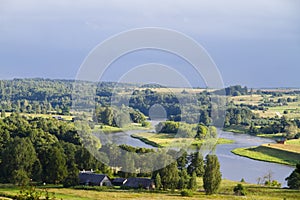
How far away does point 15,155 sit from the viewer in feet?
97.1

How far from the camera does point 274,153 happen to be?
167 feet

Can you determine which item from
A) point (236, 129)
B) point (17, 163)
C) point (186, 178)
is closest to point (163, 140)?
point (186, 178)

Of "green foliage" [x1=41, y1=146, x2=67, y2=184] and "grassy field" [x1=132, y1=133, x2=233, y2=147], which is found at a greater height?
"grassy field" [x1=132, y1=133, x2=233, y2=147]

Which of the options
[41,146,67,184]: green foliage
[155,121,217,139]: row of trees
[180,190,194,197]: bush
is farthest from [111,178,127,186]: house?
[155,121,217,139]: row of trees

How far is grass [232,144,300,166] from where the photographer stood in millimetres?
47969

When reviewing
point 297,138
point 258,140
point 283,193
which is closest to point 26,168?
point 283,193

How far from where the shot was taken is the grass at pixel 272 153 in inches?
1889

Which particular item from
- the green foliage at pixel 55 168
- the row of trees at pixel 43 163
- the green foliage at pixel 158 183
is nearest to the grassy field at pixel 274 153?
the row of trees at pixel 43 163

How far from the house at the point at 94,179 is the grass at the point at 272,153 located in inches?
939

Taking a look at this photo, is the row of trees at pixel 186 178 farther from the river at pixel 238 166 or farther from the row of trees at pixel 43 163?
the river at pixel 238 166

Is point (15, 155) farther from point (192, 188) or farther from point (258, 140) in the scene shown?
point (258, 140)

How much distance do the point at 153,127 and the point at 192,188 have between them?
12.8 meters

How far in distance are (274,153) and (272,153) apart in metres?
0.21

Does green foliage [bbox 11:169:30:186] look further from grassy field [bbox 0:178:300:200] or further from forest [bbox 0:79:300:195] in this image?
grassy field [bbox 0:178:300:200]
